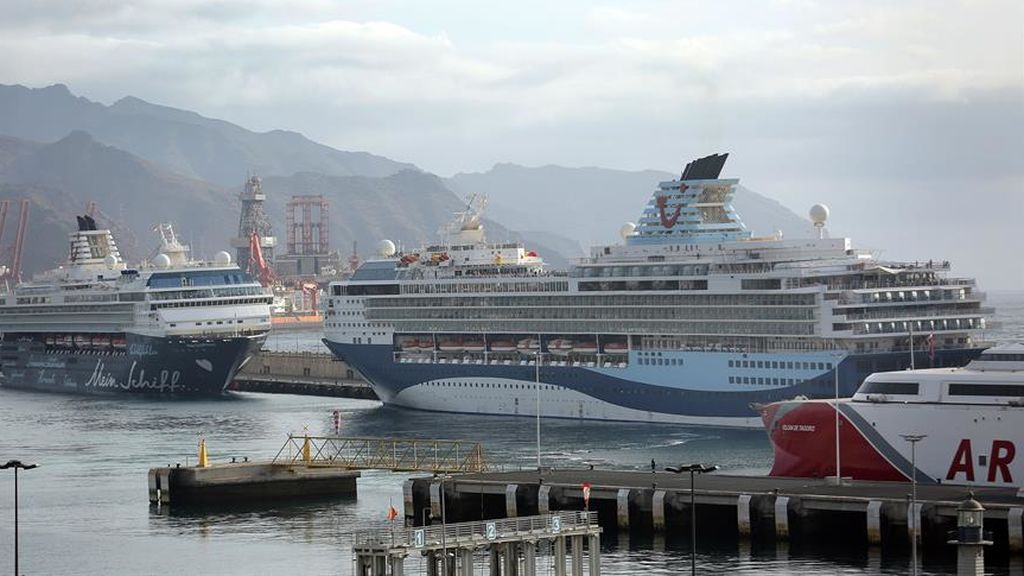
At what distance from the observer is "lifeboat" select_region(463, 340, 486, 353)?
95875 millimetres

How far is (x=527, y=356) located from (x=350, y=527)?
35.6m

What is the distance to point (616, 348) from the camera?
3541 inches

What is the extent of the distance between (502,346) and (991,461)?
132 feet

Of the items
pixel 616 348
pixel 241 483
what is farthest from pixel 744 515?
pixel 616 348

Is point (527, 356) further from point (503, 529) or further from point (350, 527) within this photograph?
point (503, 529)

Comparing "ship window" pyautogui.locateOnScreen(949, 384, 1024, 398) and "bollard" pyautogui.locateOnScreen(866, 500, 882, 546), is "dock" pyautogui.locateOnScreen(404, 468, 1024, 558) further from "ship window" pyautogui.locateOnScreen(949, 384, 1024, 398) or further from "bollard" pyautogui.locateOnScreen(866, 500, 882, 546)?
"ship window" pyautogui.locateOnScreen(949, 384, 1024, 398)

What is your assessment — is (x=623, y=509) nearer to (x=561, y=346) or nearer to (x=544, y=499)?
(x=544, y=499)

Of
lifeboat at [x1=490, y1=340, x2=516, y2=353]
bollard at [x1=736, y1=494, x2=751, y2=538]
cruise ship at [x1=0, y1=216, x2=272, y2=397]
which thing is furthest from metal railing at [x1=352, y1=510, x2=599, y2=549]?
cruise ship at [x1=0, y1=216, x2=272, y2=397]

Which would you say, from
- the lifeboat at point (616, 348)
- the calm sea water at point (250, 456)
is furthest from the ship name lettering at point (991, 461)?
the lifeboat at point (616, 348)

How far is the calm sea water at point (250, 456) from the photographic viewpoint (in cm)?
5134

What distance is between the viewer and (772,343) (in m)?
84.1

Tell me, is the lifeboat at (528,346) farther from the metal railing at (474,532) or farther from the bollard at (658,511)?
the metal railing at (474,532)

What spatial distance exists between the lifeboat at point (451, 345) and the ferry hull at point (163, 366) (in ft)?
83.8

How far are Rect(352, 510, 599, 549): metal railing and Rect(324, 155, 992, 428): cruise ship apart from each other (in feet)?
113
